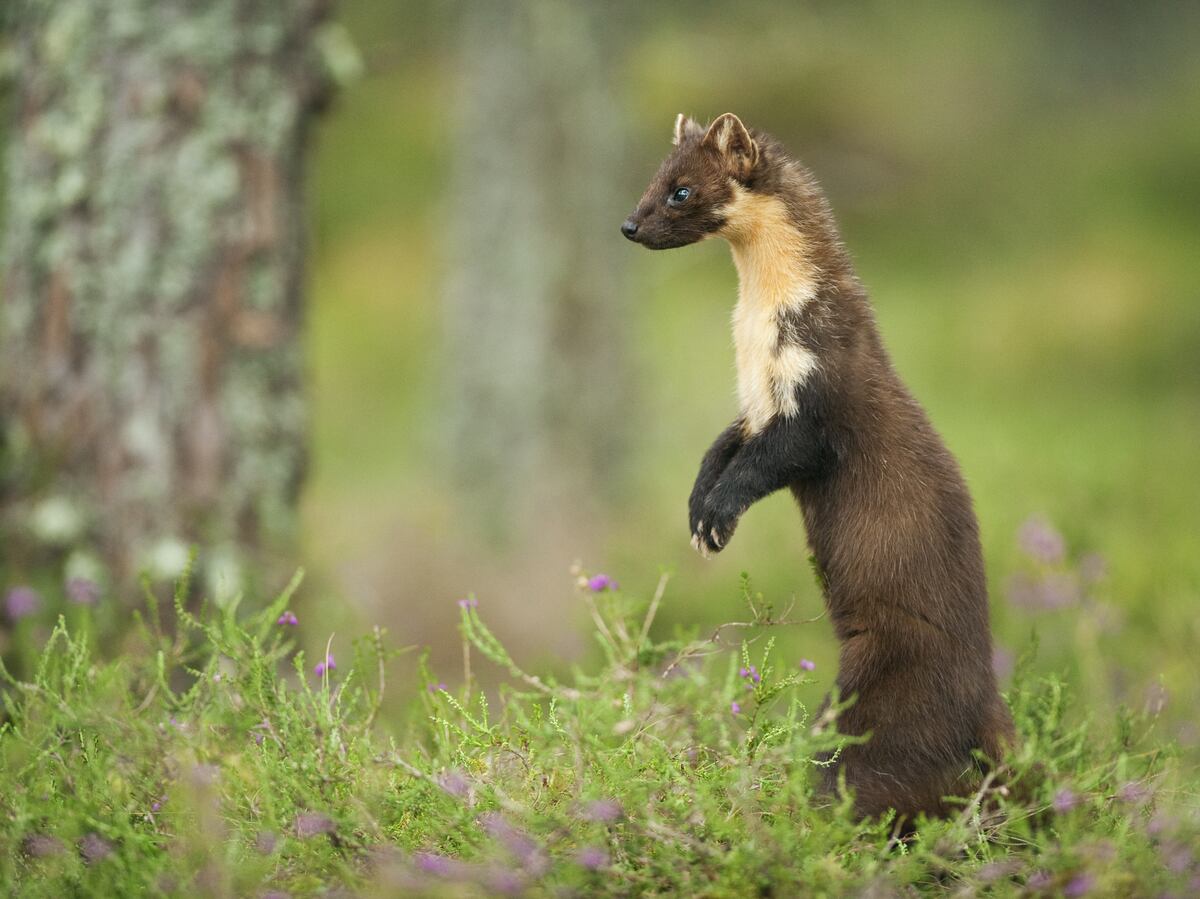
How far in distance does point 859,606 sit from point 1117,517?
18.2 feet

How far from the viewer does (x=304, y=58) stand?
5.53 m

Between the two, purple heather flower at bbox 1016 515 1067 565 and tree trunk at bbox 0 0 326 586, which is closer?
tree trunk at bbox 0 0 326 586

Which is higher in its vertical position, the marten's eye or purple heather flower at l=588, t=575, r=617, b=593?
the marten's eye

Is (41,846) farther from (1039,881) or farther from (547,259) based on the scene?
(547,259)

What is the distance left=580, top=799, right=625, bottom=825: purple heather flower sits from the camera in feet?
8.35

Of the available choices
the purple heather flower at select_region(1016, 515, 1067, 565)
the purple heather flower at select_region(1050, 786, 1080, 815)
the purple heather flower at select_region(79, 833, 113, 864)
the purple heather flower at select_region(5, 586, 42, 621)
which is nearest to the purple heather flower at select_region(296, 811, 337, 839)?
the purple heather flower at select_region(79, 833, 113, 864)

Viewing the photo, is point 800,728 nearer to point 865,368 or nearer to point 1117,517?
point 865,368

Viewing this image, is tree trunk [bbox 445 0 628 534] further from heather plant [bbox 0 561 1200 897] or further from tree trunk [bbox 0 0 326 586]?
heather plant [bbox 0 561 1200 897]

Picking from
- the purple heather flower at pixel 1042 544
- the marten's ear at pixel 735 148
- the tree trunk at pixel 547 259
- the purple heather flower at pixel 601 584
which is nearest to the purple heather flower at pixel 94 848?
the purple heather flower at pixel 601 584

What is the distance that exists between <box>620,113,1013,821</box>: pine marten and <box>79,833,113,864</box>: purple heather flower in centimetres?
149

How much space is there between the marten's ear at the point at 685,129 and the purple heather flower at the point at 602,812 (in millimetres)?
1912

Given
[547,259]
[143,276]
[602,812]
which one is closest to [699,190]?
[602,812]

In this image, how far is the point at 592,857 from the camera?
244 centimetres

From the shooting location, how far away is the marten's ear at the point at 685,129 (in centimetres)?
364
